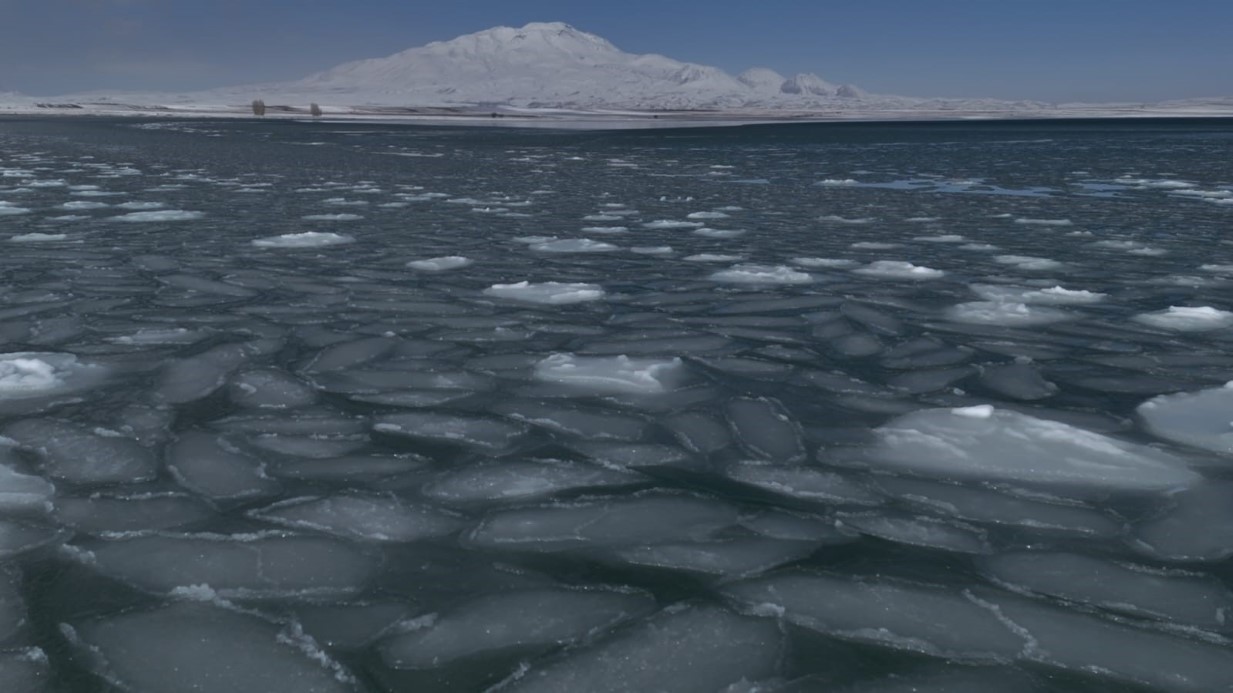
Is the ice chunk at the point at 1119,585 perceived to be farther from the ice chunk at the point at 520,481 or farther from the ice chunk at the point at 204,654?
the ice chunk at the point at 204,654

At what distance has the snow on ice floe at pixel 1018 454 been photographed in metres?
3.18

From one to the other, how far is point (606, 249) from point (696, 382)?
3.72 m

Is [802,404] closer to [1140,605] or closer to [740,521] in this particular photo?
[740,521]

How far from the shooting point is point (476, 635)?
2.29 metres

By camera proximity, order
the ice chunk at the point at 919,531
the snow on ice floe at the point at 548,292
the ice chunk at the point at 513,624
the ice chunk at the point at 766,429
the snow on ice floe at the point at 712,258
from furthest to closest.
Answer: the snow on ice floe at the point at 712,258 → the snow on ice floe at the point at 548,292 → the ice chunk at the point at 766,429 → the ice chunk at the point at 919,531 → the ice chunk at the point at 513,624

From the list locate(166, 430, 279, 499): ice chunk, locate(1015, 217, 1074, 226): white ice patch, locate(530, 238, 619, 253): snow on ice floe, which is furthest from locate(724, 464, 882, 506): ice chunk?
locate(1015, 217, 1074, 226): white ice patch

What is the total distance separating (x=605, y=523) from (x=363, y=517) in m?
Result: 0.69

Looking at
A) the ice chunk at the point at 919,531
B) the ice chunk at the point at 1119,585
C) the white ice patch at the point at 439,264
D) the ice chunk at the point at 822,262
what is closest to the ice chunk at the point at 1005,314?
the ice chunk at the point at 822,262

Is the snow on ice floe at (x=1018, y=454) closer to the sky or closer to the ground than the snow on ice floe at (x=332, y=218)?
closer to the sky

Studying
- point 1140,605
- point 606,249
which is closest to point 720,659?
point 1140,605

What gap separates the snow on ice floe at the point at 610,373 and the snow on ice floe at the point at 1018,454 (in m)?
0.97

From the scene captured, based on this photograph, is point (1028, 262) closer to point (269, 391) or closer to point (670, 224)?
point (670, 224)

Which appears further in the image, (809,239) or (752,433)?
(809,239)

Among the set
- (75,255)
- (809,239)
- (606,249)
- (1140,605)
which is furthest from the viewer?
(809,239)
